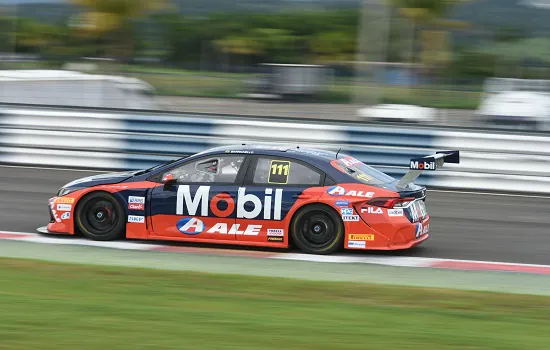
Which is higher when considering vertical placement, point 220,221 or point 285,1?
point 285,1

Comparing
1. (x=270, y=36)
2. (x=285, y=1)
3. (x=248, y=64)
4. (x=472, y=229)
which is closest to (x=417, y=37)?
(x=285, y=1)

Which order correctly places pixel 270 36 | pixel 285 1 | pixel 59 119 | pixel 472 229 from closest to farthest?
pixel 472 229 → pixel 59 119 → pixel 285 1 → pixel 270 36

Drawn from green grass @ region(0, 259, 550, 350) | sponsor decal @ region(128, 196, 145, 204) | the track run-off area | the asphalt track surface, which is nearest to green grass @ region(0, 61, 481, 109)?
the asphalt track surface

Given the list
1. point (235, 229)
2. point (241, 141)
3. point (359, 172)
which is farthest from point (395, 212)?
point (241, 141)

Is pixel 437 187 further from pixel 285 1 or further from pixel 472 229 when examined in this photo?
pixel 285 1

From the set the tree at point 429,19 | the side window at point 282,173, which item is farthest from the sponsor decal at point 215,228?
the tree at point 429,19

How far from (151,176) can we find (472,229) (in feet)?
14.4

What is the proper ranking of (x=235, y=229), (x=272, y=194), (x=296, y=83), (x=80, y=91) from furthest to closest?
1. (x=296, y=83)
2. (x=80, y=91)
3. (x=235, y=229)
4. (x=272, y=194)

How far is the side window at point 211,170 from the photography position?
10.4m

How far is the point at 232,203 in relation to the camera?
10.2 meters

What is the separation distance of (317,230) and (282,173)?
0.72 metres

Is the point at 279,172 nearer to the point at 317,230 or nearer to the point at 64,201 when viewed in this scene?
the point at 317,230

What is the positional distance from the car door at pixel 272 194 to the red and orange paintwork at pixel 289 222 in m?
0.01

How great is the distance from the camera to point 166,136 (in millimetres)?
17172
